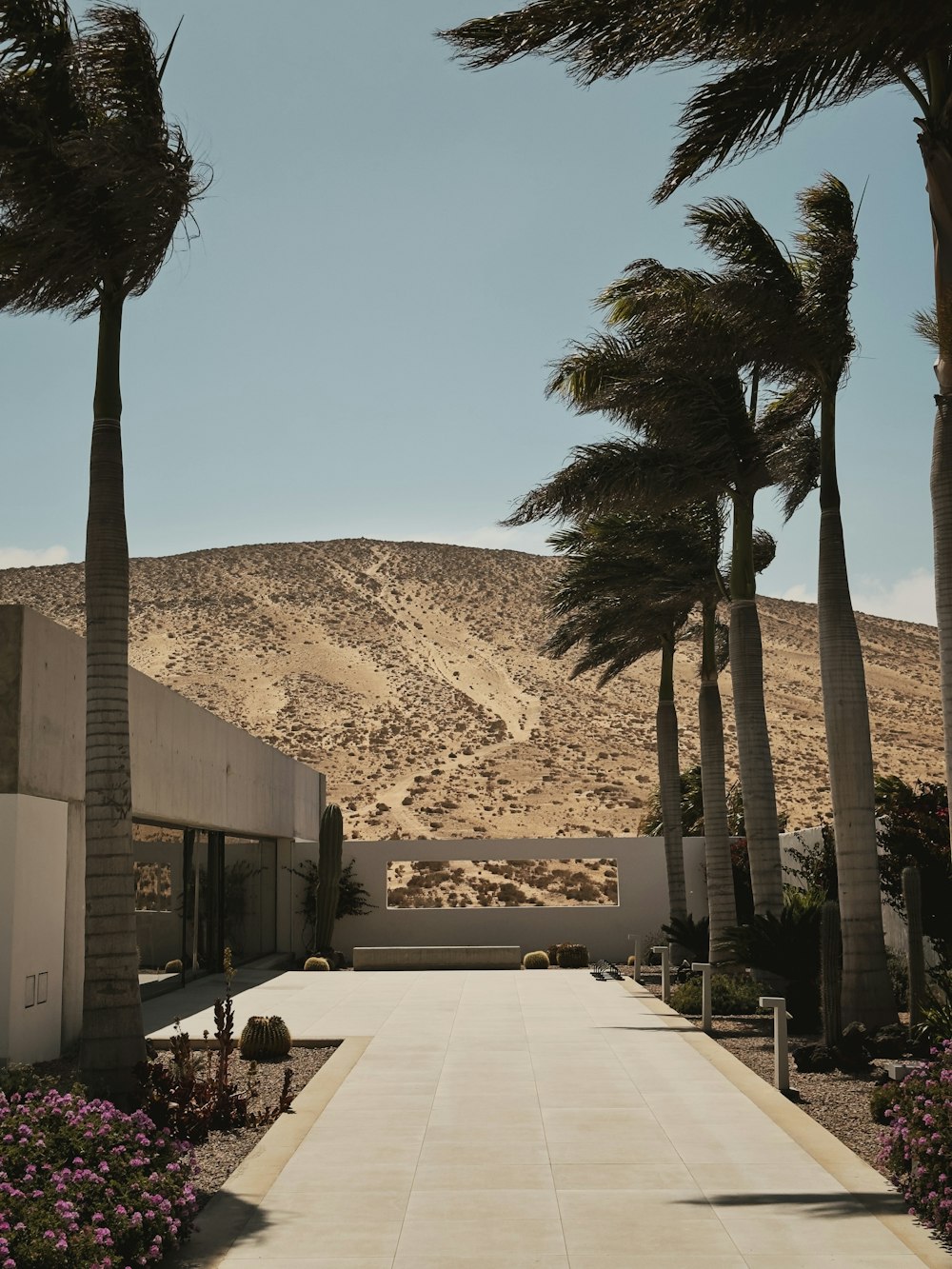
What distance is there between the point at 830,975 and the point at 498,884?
45352 mm

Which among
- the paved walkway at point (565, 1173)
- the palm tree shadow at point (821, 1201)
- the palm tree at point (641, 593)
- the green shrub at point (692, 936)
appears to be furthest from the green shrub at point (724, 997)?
the palm tree shadow at point (821, 1201)

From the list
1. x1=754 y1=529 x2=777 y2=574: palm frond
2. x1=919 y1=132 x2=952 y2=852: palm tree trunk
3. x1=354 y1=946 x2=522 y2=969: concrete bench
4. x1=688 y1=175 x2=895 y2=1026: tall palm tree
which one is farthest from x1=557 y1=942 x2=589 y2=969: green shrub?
x1=919 y1=132 x2=952 y2=852: palm tree trunk

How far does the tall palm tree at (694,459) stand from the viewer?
1797cm

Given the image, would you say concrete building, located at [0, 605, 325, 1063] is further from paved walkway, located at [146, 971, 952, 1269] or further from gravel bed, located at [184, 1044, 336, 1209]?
paved walkway, located at [146, 971, 952, 1269]

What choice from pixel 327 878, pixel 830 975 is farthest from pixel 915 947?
pixel 327 878

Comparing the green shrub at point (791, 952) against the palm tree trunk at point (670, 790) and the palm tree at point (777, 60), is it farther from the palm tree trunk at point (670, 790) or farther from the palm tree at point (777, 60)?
the palm tree trunk at point (670, 790)

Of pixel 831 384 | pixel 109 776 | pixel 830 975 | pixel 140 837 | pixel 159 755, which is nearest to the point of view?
pixel 109 776

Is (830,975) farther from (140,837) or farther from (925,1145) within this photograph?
(140,837)

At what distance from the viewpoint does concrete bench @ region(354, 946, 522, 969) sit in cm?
2889

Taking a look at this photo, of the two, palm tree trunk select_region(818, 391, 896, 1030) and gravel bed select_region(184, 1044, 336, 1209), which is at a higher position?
palm tree trunk select_region(818, 391, 896, 1030)

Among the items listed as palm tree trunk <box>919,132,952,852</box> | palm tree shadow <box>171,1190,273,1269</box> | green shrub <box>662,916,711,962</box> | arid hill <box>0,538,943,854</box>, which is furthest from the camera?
arid hill <box>0,538,943,854</box>

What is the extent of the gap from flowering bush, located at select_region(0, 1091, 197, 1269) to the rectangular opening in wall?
1844 inches

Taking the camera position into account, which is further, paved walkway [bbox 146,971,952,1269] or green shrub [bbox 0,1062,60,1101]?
green shrub [bbox 0,1062,60,1101]

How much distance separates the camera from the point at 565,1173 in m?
8.87
